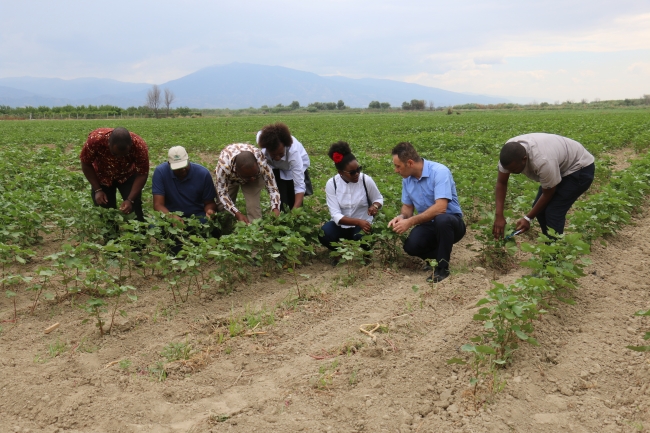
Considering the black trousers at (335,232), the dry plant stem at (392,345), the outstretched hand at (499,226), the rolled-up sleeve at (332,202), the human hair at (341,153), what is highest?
the human hair at (341,153)

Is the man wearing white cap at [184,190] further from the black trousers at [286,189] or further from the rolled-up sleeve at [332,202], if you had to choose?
the rolled-up sleeve at [332,202]

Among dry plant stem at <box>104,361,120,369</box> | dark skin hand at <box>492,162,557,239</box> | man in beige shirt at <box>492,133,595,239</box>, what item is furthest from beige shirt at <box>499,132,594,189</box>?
dry plant stem at <box>104,361,120,369</box>

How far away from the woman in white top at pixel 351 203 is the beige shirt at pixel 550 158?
4.25ft

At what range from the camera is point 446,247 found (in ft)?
14.8

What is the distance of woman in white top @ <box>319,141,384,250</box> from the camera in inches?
189

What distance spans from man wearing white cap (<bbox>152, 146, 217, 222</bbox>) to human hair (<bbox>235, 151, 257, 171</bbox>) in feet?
1.99

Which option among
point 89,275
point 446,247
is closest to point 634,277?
point 446,247

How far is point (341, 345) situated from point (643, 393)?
5.57ft

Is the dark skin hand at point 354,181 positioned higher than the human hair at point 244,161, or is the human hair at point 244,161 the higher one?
the human hair at point 244,161

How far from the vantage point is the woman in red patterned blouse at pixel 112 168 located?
197 inches

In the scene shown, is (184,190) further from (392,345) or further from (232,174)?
(392,345)

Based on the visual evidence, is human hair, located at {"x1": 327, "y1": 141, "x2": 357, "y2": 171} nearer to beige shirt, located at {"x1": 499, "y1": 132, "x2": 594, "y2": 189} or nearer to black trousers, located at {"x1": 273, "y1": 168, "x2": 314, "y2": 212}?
black trousers, located at {"x1": 273, "y1": 168, "x2": 314, "y2": 212}

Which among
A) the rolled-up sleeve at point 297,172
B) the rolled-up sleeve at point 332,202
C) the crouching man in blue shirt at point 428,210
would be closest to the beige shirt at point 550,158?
the crouching man in blue shirt at point 428,210

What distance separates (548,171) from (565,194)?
0.47 meters
